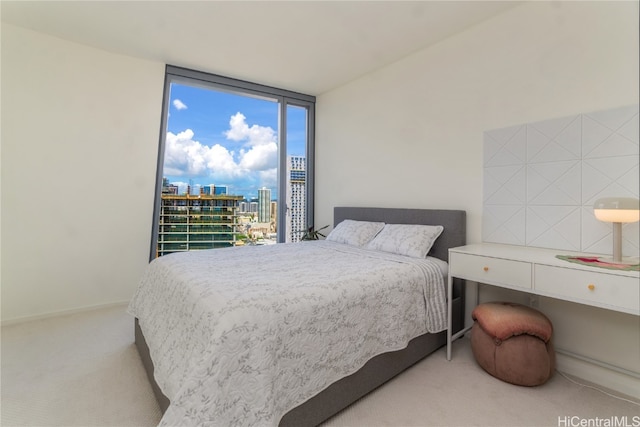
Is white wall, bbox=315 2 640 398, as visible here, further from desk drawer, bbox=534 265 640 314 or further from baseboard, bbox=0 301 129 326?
baseboard, bbox=0 301 129 326

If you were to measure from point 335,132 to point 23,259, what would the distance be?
11.1 ft

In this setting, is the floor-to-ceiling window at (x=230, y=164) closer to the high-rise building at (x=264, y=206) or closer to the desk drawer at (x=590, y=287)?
the high-rise building at (x=264, y=206)

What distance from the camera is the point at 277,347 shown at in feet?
3.92

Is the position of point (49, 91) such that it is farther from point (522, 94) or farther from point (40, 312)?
point (522, 94)

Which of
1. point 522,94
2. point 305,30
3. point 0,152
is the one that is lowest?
point 0,152

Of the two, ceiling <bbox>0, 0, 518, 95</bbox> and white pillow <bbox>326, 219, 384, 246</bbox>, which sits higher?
ceiling <bbox>0, 0, 518, 95</bbox>

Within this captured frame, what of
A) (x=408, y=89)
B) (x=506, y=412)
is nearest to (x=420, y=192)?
(x=408, y=89)

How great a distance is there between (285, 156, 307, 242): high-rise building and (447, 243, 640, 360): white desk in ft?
7.92

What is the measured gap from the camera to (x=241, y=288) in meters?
1.39

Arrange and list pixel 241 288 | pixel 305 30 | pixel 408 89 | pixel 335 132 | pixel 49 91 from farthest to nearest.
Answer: pixel 335 132, pixel 408 89, pixel 49 91, pixel 305 30, pixel 241 288

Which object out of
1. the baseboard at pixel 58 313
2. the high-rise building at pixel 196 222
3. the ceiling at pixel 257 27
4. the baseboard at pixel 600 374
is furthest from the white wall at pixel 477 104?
the baseboard at pixel 58 313

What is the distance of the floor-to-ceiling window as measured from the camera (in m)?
3.32

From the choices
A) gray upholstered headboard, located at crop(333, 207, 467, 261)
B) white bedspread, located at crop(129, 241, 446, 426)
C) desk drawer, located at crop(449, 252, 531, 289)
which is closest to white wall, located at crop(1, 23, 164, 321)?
white bedspread, located at crop(129, 241, 446, 426)

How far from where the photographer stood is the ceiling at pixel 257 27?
2186 millimetres
